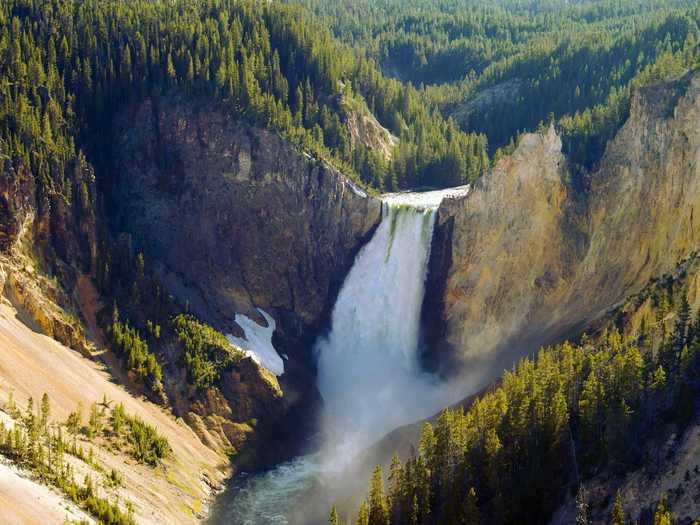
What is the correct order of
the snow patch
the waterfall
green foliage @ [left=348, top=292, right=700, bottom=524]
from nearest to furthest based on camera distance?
green foliage @ [left=348, top=292, right=700, bottom=524] < the waterfall < the snow patch

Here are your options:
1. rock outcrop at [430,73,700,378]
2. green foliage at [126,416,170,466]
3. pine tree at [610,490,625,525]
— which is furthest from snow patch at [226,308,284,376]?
pine tree at [610,490,625,525]

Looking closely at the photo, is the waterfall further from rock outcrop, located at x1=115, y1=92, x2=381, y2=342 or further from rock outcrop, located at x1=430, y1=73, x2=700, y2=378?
rock outcrop, located at x1=430, y1=73, x2=700, y2=378

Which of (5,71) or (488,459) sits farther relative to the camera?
(5,71)

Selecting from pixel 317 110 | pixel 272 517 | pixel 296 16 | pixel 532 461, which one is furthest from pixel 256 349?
pixel 296 16

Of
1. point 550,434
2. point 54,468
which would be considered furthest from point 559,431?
point 54,468

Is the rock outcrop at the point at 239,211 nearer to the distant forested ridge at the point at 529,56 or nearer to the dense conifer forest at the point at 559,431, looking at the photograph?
the distant forested ridge at the point at 529,56

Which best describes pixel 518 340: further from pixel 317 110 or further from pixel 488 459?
pixel 317 110
